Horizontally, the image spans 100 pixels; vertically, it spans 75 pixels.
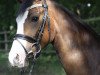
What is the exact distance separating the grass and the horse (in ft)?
16.0

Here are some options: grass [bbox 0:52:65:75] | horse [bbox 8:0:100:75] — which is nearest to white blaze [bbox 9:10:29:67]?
horse [bbox 8:0:100:75]

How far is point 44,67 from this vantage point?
964 centimetres

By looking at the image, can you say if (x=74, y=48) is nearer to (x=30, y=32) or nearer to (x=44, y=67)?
(x=30, y=32)

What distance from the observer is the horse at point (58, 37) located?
3848mm

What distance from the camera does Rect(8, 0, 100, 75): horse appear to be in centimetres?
385

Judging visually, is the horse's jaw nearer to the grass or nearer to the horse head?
the horse head

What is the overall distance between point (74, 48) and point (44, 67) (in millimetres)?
5752

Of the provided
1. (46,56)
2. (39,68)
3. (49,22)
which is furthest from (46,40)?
(46,56)

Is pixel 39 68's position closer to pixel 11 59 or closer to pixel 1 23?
pixel 1 23

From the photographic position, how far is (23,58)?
381 cm

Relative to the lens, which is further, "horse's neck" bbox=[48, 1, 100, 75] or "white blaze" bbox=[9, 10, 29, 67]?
"horse's neck" bbox=[48, 1, 100, 75]

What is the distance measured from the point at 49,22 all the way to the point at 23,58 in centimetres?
48

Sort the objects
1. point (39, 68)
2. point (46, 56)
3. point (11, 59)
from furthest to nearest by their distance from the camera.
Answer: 1. point (46, 56)
2. point (39, 68)
3. point (11, 59)

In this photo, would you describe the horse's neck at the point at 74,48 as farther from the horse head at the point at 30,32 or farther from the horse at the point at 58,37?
the horse head at the point at 30,32
